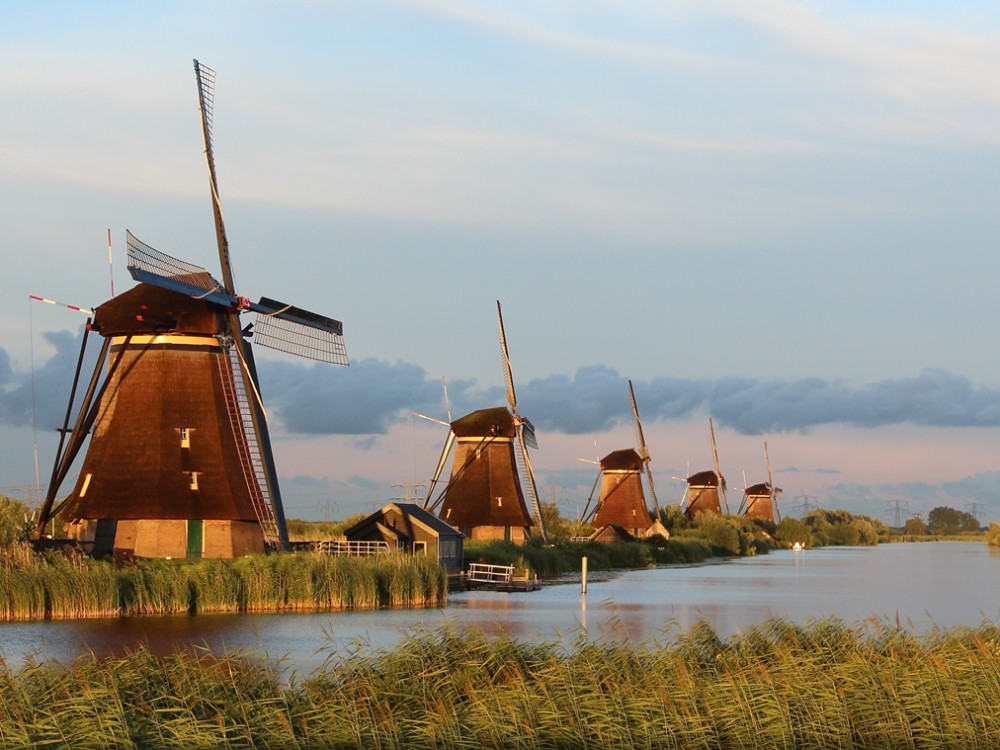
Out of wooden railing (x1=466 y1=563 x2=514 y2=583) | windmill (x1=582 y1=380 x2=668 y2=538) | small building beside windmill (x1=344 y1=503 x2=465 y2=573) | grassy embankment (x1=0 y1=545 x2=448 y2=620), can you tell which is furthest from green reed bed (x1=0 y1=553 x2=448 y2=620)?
windmill (x1=582 y1=380 x2=668 y2=538)

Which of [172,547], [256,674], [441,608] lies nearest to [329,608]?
[441,608]

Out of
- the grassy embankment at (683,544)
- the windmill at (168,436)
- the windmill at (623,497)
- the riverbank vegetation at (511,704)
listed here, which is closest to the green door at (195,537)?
the windmill at (168,436)

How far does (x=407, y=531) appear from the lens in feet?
132

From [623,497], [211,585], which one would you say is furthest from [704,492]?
[211,585]

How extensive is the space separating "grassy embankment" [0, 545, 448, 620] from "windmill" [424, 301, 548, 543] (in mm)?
22774

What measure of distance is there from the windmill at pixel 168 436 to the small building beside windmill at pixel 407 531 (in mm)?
5337

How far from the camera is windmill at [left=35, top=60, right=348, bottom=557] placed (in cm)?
3312

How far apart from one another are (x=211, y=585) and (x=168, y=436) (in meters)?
6.11

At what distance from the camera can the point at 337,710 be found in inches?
500

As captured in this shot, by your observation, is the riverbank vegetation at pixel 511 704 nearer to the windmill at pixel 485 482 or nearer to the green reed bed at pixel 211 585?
the green reed bed at pixel 211 585

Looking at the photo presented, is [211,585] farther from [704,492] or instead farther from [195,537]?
[704,492]

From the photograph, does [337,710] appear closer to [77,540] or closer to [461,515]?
[77,540]

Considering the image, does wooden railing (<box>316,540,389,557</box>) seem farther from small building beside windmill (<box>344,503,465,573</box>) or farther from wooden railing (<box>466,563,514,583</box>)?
wooden railing (<box>466,563,514,583</box>)

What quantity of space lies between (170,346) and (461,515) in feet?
77.7
